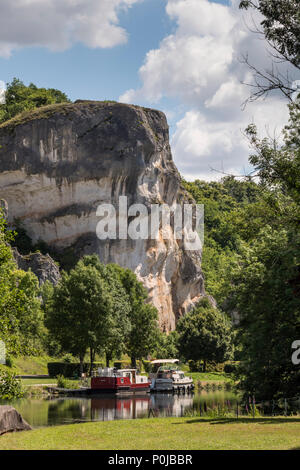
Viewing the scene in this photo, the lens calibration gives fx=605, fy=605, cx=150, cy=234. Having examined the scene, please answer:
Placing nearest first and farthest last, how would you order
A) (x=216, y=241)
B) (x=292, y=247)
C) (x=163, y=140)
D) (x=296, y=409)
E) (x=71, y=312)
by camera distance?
(x=292, y=247) → (x=296, y=409) → (x=71, y=312) → (x=163, y=140) → (x=216, y=241)

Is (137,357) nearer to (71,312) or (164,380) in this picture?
(164,380)

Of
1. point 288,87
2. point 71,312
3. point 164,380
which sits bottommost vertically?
point 164,380

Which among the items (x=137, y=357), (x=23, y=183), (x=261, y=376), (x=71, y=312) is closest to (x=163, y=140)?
(x=23, y=183)

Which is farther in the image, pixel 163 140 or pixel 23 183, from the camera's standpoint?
pixel 163 140

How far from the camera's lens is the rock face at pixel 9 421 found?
17.0 m

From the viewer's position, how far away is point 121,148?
265 feet

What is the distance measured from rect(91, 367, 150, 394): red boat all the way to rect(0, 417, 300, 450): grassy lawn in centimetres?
2647

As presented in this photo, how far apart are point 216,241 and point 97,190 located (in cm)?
5323

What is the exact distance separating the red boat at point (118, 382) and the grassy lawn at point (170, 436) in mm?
26467

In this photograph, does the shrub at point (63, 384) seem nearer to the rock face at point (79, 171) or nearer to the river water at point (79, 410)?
the river water at point (79, 410)

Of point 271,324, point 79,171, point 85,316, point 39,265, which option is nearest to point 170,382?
point 85,316

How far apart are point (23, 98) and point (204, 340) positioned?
56.4m

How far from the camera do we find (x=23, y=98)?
10438cm

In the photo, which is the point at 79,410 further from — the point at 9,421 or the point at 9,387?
the point at 9,421
